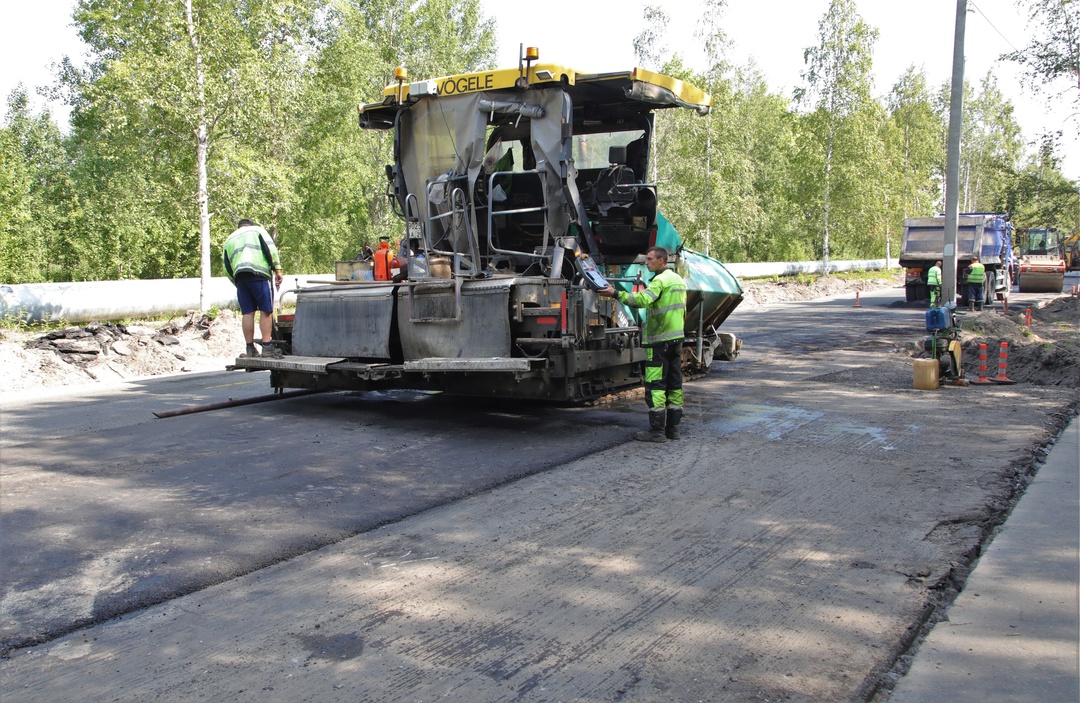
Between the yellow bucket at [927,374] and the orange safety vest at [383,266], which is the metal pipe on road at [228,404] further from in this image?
the yellow bucket at [927,374]

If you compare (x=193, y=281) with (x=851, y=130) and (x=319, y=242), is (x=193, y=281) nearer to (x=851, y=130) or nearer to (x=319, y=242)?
(x=319, y=242)

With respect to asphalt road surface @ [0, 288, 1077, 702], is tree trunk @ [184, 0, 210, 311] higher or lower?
higher

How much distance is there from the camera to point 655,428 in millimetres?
7164

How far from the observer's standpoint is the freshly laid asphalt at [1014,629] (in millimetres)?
3199

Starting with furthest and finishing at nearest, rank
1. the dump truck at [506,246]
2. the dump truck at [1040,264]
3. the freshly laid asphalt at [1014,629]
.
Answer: the dump truck at [1040,264] < the dump truck at [506,246] < the freshly laid asphalt at [1014,629]

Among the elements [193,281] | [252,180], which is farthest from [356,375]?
[252,180]

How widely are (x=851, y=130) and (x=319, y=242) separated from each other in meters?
25.1

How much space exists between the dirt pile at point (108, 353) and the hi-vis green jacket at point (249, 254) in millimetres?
4427

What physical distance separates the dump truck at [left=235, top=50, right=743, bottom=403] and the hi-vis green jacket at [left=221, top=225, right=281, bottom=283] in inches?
19.9

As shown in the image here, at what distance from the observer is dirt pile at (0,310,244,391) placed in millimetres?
11336

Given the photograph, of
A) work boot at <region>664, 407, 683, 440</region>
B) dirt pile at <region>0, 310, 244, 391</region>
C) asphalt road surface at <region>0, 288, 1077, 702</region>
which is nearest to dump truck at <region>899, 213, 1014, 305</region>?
asphalt road surface at <region>0, 288, 1077, 702</region>

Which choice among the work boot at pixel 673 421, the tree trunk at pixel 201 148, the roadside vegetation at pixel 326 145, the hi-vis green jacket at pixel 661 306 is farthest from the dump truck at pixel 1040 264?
the work boot at pixel 673 421

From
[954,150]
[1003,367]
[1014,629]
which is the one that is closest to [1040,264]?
[954,150]

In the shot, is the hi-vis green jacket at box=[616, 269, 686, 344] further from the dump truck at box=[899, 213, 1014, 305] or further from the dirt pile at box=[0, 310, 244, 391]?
the dump truck at box=[899, 213, 1014, 305]
